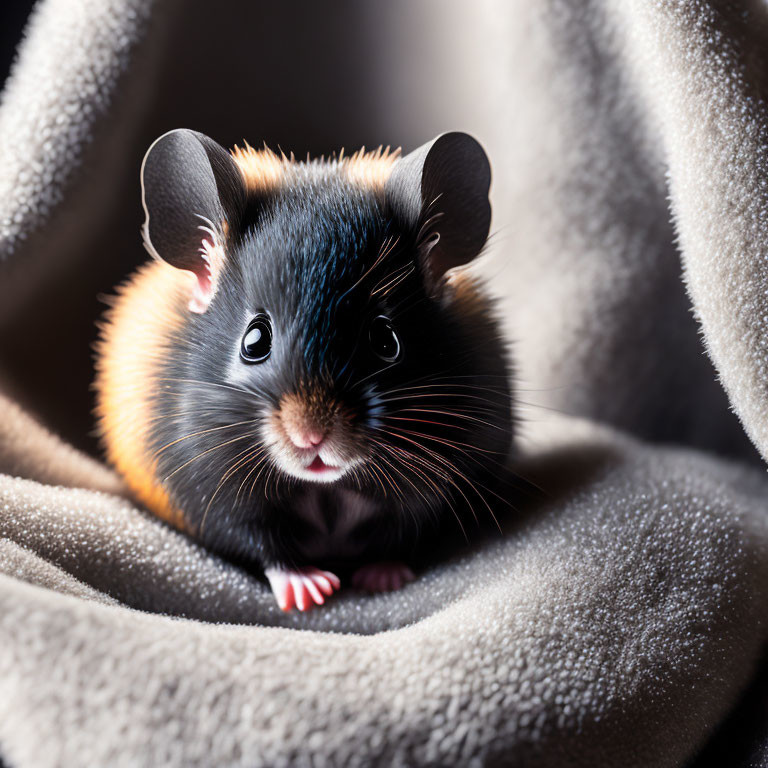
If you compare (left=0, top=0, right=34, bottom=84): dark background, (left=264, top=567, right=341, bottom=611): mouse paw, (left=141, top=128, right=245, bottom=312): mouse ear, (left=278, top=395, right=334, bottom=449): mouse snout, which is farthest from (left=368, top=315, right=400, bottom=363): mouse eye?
(left=0, top=0, right=34, bottom=84): dark background

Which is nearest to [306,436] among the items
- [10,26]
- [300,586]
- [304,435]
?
[304,435]

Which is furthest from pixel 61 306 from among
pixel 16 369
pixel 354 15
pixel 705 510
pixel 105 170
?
pixel 705 510

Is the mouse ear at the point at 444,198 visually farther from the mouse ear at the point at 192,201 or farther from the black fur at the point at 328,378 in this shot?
the mouse ear at the point at 192,201

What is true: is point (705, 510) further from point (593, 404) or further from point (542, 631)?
point (593, 404)

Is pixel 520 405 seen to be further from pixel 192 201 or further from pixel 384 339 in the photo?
pixel 192 201

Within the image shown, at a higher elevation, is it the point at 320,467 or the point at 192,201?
the point at 192,201

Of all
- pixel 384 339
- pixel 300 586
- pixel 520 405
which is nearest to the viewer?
pixel 384 339
